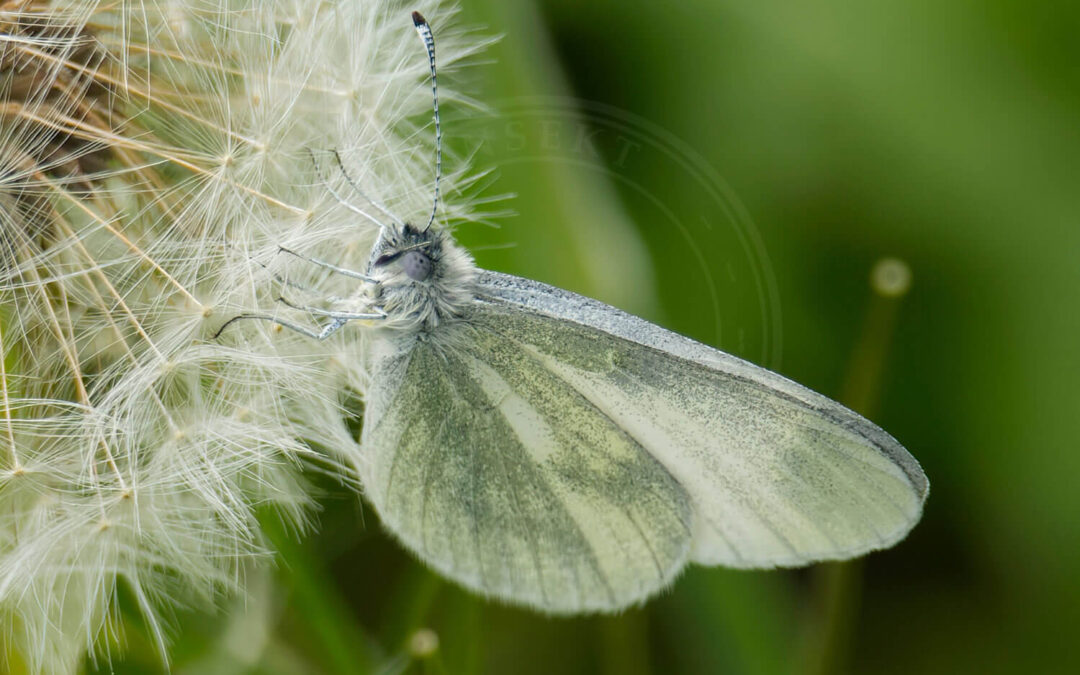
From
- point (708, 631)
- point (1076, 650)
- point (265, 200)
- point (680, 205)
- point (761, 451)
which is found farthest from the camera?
point (680, 205)

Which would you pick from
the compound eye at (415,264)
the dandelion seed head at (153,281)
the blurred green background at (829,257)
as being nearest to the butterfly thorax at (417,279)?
the compound eye at (415,264)

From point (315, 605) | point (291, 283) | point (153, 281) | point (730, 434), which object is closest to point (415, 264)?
point (291, 283)

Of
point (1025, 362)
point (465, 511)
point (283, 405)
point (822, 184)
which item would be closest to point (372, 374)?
point (283, 405)

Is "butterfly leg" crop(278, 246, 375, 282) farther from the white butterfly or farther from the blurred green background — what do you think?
the blurred green background

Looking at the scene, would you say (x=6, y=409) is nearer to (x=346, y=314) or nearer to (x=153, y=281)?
(x=153, y=281)

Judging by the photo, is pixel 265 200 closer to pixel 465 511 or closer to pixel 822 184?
pixel 465 511

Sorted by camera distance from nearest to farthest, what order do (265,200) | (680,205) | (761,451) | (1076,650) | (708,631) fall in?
(761,451) < (265,200) < (708,631) < (1076,650) < (680,205)
